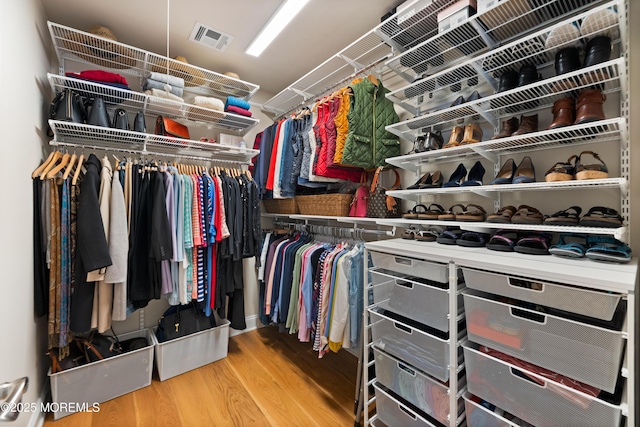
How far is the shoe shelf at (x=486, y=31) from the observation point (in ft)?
4.13

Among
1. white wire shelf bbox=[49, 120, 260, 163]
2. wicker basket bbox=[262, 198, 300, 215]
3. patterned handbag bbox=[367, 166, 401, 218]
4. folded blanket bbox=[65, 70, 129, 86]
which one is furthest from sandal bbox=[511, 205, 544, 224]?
folded blanket bbox=[65, 70, 129, 86]

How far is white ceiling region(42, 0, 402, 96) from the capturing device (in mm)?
1833

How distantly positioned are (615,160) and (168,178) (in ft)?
8.24

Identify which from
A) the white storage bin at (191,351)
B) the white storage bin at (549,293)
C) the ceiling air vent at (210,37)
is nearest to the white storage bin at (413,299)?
the white storage bin at (549,293)

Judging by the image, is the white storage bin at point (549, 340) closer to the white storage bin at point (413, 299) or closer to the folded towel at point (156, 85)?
the white storage bin at point (413, 299)

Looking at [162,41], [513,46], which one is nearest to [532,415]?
[513,46]

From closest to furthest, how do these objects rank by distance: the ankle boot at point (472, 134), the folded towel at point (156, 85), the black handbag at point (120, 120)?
the ankle boot at point (472, 134)
the black handbag at point (120, 120)
the folded towel at point (156, 85)

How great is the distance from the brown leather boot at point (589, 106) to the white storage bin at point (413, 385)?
4.18 feet

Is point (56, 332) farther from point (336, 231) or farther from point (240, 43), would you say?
point (240, 43)

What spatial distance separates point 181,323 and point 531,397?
2252mm

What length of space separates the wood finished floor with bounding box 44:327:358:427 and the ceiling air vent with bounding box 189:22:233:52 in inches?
103

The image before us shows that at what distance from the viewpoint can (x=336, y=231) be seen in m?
2.40

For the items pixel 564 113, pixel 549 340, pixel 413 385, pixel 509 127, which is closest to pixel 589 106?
pixel 564 113

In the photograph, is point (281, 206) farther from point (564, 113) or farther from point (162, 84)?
point (564, 113)
